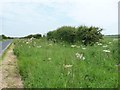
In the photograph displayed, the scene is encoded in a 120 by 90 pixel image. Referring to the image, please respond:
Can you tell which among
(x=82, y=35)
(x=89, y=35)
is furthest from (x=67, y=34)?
(x=89, y=35)

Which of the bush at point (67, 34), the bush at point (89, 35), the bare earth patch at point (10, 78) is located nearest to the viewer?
the bare earth patch at point (10, 78)

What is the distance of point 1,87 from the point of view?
9250 mm

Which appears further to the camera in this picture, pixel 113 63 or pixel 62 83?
pixel 113 63

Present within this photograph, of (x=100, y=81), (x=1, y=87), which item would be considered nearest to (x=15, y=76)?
(x=1, y=87)

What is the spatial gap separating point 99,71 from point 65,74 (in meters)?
1.42

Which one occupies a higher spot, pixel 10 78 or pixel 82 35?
pixel 82 35

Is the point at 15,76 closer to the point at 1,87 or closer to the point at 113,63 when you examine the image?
the point at 1,87

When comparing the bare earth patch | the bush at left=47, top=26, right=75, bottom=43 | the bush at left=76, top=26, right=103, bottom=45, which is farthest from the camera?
the bush at left=47, top=26, right=75, bottom=43

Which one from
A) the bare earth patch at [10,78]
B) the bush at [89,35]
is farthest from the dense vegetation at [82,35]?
the bare earth patch at [10,78]

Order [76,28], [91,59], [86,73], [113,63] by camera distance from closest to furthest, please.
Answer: [86,73] < [113,63] < [91,59] < [76,28]

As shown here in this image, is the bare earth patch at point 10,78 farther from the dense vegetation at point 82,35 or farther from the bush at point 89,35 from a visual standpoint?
the bush at point 89,35

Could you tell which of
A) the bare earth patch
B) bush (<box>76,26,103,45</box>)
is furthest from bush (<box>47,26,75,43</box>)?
the bare earth patch

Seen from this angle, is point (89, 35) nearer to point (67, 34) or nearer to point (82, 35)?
point (82, 35)

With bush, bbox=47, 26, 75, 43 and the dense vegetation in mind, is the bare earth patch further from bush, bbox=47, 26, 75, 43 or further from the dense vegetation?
bush, bbox=47, 26, 75, 43
